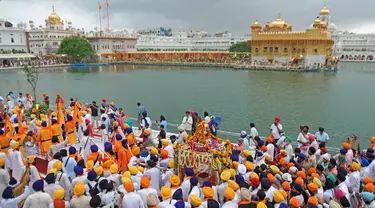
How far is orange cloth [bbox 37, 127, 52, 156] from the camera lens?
6.53 m

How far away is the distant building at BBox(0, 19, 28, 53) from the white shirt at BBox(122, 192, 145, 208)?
55.4m

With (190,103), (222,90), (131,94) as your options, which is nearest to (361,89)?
(222,90)

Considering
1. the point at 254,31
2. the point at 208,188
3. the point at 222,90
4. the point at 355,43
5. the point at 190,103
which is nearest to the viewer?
the point at 208,188

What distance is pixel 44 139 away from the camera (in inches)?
258

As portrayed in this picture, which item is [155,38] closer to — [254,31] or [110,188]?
[254,31]

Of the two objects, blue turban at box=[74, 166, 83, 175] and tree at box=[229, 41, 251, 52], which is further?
tree at box=[229, 41, 251, 52]

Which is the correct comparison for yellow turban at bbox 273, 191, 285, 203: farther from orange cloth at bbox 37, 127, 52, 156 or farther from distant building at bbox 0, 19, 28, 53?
distant building at bbox 0, 19, 28, 53

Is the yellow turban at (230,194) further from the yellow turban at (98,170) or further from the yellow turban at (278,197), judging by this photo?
the yellow turban at (98,170)

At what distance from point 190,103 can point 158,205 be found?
13790mm

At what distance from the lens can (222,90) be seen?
2239cm

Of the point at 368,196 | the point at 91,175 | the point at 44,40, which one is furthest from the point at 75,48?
the point at 368,196

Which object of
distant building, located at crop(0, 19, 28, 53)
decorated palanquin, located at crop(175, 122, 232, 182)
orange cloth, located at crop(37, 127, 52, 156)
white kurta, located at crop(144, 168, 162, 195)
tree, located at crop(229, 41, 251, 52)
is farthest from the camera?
tree, located at crop(229, 41, 251, 52)

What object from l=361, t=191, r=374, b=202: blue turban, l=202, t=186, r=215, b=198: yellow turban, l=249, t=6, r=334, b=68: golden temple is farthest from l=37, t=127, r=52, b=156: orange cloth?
l=249, t=6, r=334, b=68: golden temple


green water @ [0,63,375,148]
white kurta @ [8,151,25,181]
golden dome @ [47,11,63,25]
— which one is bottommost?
green water @ [0,63,375,148]
